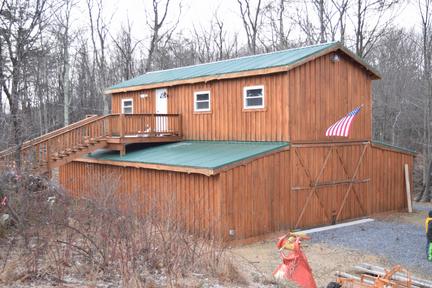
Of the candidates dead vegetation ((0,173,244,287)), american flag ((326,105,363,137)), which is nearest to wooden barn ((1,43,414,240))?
american flag ((326,105,363,137))

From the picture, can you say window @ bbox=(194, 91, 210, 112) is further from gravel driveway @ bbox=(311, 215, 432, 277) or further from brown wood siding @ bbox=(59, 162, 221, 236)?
gravel driveway @ bbox=(311, 215, 432, 277)

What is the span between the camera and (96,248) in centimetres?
802

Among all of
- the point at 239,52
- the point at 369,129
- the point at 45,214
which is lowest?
the point at 45,214

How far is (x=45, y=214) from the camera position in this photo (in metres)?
8.35

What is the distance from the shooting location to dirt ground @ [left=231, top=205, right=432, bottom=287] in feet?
34.2

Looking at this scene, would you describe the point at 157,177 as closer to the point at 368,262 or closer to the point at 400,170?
the point at 368,262

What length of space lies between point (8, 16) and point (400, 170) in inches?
620

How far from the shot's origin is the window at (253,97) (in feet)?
52.7

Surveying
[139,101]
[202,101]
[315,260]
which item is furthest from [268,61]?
[315,260]

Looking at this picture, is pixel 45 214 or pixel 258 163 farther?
pixel 258 163

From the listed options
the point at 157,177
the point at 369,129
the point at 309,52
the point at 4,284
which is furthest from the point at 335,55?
the point at 4,284

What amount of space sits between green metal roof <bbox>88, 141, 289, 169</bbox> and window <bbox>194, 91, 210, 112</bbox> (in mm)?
1332

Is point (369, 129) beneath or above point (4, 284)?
above

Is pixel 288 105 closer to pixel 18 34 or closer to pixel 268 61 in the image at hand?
pixel 268 61
